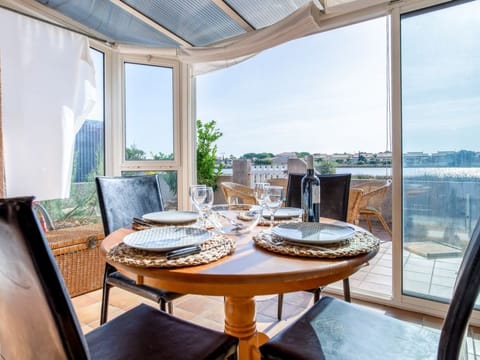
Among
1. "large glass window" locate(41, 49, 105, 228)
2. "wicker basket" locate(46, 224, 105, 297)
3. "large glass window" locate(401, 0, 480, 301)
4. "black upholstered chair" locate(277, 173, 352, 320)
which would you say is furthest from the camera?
"large glass window" locate(41, 49, 105, 228)

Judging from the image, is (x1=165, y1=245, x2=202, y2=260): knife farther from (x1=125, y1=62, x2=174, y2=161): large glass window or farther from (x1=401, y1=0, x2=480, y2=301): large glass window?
(x1=125, y1=62, x2=174, y2=161): large glass window

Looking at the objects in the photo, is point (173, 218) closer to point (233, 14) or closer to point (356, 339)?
point (356, 339)

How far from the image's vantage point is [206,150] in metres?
3.73

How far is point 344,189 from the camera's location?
1.79 meters

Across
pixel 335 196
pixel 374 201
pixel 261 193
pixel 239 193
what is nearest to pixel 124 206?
pixel 261 193

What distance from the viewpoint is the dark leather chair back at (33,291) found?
55cm

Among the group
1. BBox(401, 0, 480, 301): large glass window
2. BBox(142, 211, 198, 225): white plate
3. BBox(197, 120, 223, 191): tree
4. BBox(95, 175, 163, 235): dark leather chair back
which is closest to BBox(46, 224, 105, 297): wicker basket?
BBox(95, 175, 163, 235): dark leather chair back

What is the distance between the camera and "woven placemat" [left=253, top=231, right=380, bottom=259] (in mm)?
891

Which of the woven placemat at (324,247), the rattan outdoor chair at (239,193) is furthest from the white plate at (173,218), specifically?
the rattan outdoor chair at (239,193)

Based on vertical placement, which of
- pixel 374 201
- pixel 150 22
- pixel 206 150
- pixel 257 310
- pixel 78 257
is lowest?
pixel 257 310

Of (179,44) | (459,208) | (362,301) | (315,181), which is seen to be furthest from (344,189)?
(179,44)

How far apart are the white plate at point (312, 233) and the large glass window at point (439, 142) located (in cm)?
132

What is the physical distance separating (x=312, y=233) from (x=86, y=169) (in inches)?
94.2

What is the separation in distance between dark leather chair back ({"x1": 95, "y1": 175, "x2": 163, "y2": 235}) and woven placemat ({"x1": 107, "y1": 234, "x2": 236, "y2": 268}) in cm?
68
